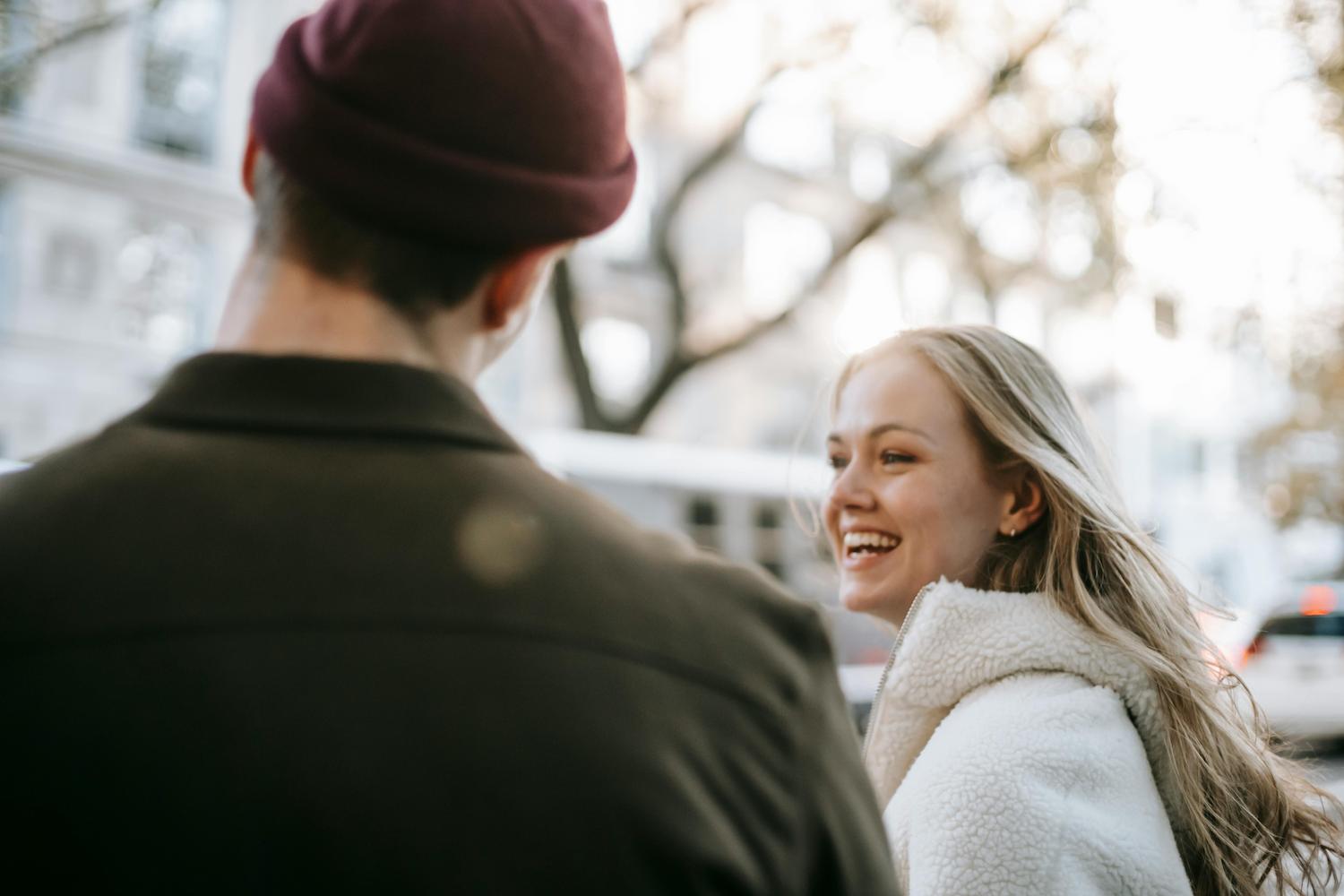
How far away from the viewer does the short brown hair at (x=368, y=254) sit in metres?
0.97

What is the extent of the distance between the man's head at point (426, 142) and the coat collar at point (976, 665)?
4.37ft

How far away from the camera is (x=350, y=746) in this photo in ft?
2.72

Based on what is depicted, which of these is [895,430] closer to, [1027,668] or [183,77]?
[1027,668]

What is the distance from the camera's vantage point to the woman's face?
2422 millimetres

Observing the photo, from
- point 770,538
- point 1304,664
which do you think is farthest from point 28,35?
point 1304,664

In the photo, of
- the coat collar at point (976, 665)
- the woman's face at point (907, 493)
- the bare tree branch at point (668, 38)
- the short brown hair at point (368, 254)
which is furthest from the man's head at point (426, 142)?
the bare tree branch at point (668, 38)

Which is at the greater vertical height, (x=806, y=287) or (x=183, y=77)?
(x=806, y=287)

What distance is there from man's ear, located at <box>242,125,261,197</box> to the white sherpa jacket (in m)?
1.32

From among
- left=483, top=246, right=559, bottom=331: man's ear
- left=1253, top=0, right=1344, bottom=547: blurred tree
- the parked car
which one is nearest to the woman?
left=483, top=246, right=559, bottom=331: man's ear

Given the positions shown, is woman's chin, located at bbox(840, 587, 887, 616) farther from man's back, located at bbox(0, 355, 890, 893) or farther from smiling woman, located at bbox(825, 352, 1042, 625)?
man's back, located at bbox(0, 355, 890, 893)

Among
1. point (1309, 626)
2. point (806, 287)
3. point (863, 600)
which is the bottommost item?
point (1309, 626)

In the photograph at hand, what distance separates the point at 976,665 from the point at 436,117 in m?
1.48

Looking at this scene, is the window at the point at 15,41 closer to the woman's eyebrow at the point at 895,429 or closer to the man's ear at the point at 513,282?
the woman's eyebrow at the point at 895,429

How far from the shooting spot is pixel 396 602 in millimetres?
859
